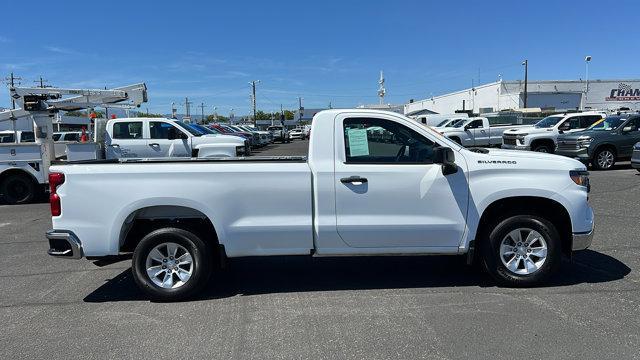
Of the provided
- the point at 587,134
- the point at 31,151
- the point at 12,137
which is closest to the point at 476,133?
the point at 587,134

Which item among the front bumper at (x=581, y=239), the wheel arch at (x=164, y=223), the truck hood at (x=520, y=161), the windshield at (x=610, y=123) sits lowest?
the front bumper at (x=581, y=239)

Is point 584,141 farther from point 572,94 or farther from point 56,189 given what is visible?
point 572,94

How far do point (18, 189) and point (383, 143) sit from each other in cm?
1061

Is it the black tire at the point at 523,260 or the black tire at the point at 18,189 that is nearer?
the black tire at the point at 523,260

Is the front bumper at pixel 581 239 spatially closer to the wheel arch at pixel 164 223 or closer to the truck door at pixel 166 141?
the wheel arch at pixel 164 223

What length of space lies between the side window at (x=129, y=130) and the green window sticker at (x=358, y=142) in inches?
396

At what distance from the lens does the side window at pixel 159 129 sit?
1389 centimetres

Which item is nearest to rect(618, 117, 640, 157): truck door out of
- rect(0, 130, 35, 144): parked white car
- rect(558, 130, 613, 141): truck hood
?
rect(558, 130, 613, 141): truck hood

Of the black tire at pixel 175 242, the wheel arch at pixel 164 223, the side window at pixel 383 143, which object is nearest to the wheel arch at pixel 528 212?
the side window at pixel 383 143

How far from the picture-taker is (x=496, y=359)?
3.76m

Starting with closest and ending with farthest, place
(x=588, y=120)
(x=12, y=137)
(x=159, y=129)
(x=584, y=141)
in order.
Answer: (x=159, y=129) < (x=584, y=141) < (x=588, y=120) < (x=12, y=137)

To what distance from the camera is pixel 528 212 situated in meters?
5.36

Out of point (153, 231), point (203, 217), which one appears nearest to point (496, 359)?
point (203, 217)

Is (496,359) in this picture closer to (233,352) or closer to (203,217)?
(233,352)
